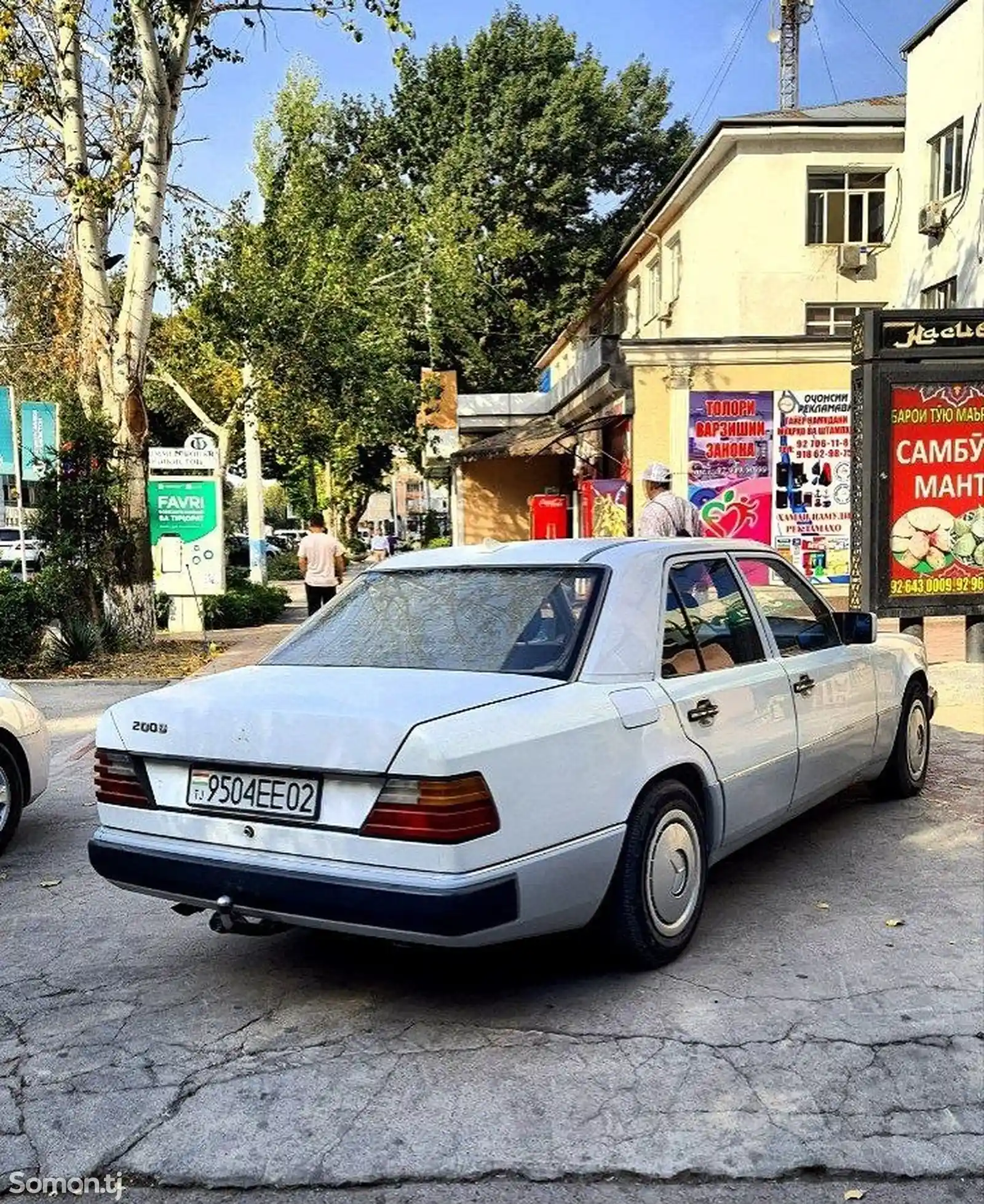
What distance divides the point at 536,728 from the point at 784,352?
1439 cm

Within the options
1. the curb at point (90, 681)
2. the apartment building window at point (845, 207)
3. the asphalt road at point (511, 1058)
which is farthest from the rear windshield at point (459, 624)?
the apartment building window at point (845, 207)

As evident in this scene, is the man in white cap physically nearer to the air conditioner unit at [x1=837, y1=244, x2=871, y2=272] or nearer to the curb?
the curb

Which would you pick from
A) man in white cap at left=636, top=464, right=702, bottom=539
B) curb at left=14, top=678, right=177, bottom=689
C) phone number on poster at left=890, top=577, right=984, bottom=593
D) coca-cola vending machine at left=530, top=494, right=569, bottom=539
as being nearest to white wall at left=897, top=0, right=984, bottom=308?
coca-cola vending machine at left=530, top=494, right=569, bottom=539

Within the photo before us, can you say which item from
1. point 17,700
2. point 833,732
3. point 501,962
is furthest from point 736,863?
point 17,700

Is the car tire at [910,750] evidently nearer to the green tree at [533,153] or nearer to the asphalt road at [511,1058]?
the asphalt road at [511,1058]

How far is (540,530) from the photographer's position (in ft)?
76.3

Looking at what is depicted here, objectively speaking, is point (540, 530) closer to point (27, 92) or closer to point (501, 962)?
point (27, 92)

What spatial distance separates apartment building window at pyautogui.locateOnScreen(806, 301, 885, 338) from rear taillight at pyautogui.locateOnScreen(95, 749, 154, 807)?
20.7 metres

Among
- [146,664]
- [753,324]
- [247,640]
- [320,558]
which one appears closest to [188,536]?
[247,640]

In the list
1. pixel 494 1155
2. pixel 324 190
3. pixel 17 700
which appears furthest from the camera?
pixel 324 190

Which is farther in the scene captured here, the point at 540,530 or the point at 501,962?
the point at 540,530

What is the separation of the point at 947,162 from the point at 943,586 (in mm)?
10930

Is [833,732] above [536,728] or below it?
below

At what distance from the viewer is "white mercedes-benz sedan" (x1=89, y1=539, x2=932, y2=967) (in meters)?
3.32
